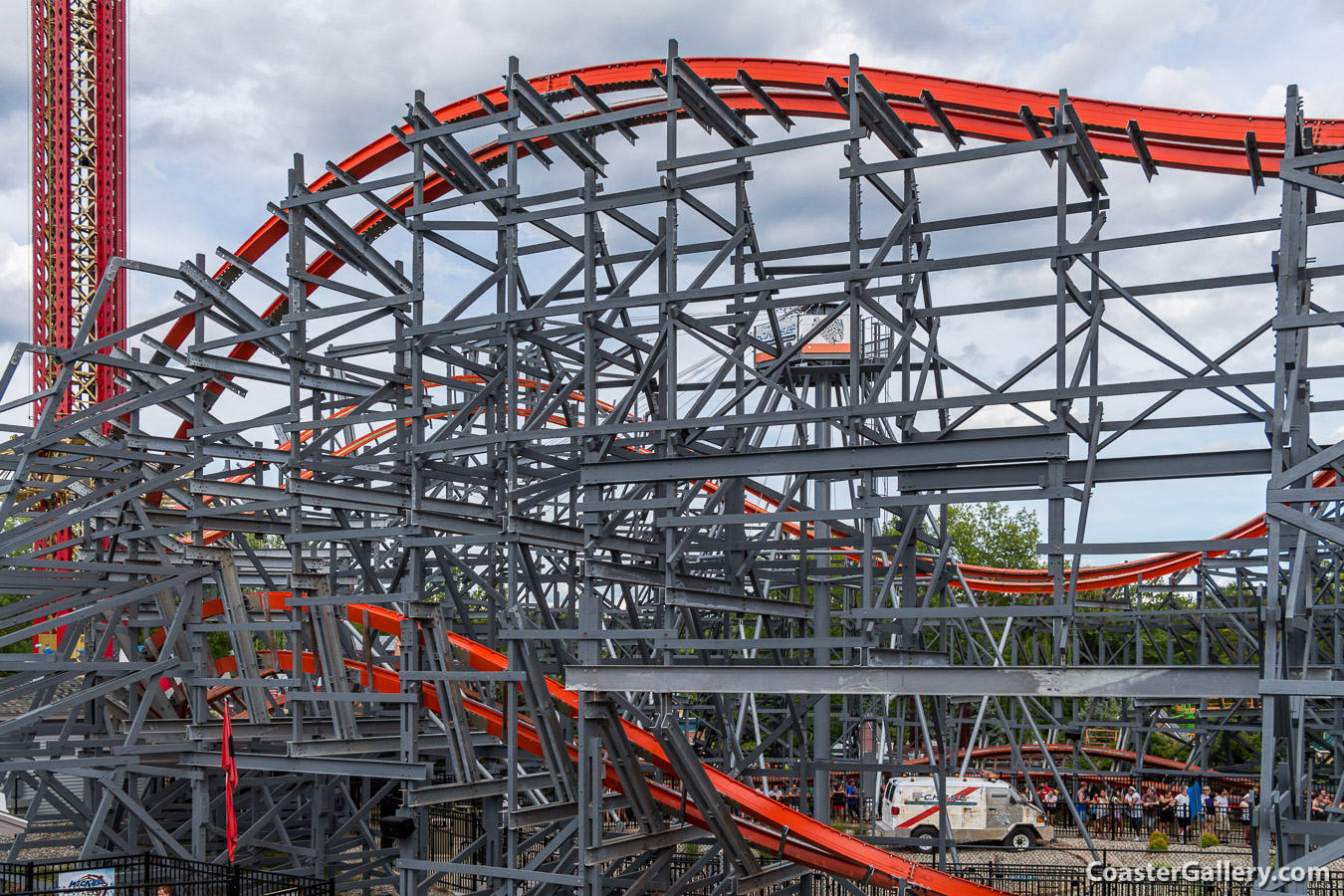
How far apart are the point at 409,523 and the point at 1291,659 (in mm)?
9386

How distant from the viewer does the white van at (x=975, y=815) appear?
28531 millimetres

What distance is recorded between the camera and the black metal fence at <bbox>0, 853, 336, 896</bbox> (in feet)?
49.5

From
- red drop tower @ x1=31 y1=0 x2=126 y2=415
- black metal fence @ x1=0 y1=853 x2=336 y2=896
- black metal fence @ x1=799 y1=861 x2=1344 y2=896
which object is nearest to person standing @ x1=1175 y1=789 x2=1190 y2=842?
black metal fence @ x1=799 y1=861 x2=1344 y2=896

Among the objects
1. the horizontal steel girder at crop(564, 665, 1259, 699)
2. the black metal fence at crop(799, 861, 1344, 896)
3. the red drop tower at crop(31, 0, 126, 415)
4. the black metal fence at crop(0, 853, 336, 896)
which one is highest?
the red drop tower at crop(31, 0, 126, 415)

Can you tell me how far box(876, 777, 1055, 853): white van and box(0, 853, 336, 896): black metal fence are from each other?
1539 centimetres

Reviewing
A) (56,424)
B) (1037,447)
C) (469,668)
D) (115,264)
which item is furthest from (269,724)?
(1037,447)

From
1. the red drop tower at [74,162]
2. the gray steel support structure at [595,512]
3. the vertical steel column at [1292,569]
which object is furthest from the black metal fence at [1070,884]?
the red drop tower at [74,162]

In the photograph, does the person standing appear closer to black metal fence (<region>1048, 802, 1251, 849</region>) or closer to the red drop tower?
black metal fence (<region>1048, 802, 1251, 849</region>)

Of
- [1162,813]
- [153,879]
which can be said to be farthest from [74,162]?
[1162,813]

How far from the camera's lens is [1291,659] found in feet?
37.1

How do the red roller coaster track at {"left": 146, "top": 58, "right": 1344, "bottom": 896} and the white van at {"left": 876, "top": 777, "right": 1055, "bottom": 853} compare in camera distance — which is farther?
the white van at {"left": 876, "top": 777, "right": 1055, "bottom": 853}

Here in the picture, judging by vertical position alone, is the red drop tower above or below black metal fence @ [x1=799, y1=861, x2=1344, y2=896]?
above

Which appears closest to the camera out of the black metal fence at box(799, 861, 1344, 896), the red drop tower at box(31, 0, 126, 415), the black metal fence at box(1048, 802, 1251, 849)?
the black metal fence at box(799, 861, 1344, 896)

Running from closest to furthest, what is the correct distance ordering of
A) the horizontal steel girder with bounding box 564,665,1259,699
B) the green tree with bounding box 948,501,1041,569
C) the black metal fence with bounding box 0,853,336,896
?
the horizontal steel girder with bounding box 564,665,1259,699, the black metal fence with bounding box 0,853,336,896, the green tree with bounding box 948,501,1041,569
